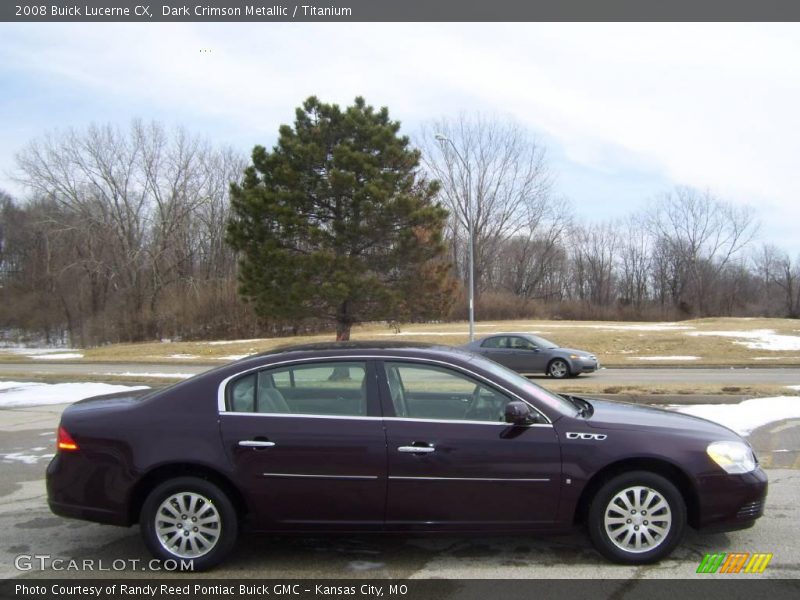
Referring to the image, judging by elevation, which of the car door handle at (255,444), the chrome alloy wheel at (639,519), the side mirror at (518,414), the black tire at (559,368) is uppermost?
the side mirror at (518,414)

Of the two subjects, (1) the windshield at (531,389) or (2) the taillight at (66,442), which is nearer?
(2) the taillight at (66,442)

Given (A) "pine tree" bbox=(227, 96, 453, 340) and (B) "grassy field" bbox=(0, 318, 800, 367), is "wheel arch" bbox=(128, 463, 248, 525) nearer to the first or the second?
(A) "pine tree" bbox=(227, 96, 453, 340)

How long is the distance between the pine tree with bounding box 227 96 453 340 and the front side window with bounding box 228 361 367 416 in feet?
56.3

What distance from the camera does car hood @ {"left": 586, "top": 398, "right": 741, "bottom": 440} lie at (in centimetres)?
445

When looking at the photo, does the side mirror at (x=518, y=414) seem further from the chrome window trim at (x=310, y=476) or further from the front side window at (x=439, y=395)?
the chrome window trim at (x=310, y=476)

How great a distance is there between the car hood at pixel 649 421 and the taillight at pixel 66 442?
3.59 meters

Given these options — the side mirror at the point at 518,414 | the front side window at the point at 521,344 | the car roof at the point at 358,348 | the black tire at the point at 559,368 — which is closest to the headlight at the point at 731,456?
the side mirror at the point at 518,414

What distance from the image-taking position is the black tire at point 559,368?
18.3 metres

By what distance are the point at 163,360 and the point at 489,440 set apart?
25.4 meters

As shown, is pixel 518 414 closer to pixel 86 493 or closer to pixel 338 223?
pixel 86 493

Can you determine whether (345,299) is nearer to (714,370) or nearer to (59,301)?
(714,370)

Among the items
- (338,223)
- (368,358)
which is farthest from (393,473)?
(338,223)

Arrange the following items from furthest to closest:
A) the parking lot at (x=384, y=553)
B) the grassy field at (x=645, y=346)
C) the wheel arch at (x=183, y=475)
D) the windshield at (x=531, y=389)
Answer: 1. the grassy field at (x=645, y=346)
2. the windshield at (x=531, y=389)
3. the wheel arch at (x=183, y=475)
4. the parking lot at (x=384, y=553)

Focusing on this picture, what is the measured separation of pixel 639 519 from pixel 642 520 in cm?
2
